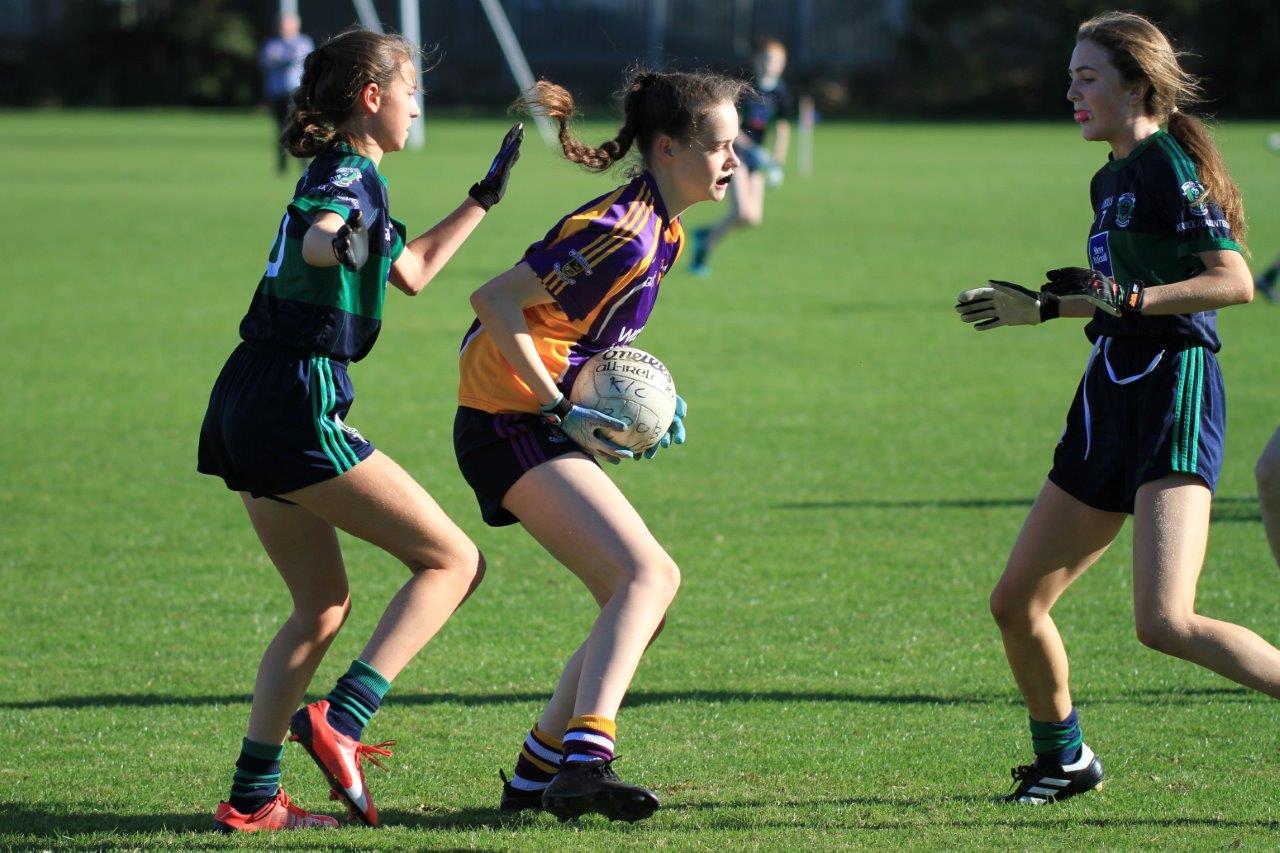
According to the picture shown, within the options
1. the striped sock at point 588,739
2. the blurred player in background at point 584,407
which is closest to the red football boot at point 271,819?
the blurred player in background at point 584,407

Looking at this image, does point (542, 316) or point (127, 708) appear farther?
point (127, 708)

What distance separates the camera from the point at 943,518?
805 centimetres

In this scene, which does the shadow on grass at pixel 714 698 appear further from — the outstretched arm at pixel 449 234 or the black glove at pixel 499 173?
the black glove at pixel 499 173

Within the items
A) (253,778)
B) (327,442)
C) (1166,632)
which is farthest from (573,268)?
(1166,632)

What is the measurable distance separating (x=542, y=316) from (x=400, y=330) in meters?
10.4

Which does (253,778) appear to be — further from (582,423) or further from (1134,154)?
(1134,154)

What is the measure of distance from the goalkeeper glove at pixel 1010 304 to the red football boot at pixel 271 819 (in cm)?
205

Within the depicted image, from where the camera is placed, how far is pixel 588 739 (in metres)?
3.92

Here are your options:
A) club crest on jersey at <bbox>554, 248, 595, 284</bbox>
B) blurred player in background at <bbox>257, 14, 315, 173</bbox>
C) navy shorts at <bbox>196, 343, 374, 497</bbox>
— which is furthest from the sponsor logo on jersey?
blurred player in background at <bbox>257, 14, 315, 173</bbox>

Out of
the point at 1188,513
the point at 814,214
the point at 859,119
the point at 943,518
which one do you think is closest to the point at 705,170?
the point at 1188,513

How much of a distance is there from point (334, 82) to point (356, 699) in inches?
58.3

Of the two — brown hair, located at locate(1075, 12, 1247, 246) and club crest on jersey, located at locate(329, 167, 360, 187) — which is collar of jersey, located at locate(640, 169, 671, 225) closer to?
club crest on jersey, located at locate(329, 167, 360, 187)

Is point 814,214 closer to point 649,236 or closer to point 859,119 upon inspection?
point 649,236

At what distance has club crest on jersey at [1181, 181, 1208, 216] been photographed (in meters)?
4.13
